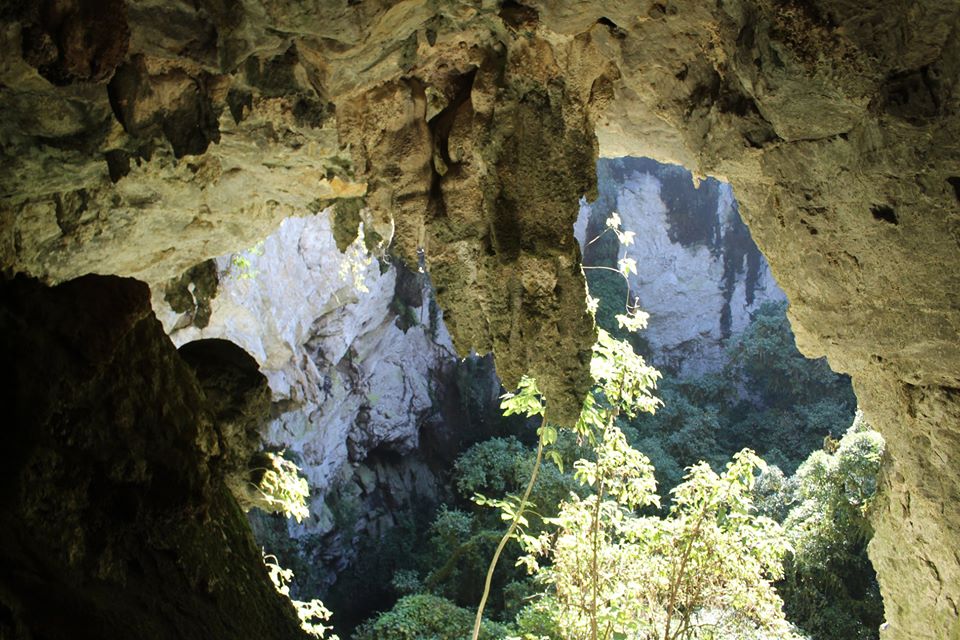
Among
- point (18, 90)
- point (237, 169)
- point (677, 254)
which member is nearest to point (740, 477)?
point (237, 169)

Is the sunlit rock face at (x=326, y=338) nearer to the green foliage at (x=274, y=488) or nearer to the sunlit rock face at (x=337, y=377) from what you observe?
the sunlit rock face at (x=337, y=377)

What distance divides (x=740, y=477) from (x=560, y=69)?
153 inches

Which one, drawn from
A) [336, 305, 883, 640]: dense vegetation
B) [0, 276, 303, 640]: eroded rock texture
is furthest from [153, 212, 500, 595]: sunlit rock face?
[0, 276, 303, 640]: eroded rock texture

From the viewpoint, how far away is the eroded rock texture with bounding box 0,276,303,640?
6.43 ft

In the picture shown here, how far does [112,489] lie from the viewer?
2297 millimetres

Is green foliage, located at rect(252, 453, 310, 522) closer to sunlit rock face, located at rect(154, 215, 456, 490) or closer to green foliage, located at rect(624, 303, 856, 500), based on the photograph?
sunlit rock face, located at rect(154, 215, 456, 490)

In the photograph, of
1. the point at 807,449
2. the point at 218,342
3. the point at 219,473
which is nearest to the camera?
the point at 219,473

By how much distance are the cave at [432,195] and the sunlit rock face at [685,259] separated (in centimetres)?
1628

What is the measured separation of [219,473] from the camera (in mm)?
2846

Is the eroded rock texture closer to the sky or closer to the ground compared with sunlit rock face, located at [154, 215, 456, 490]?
closer to the ground

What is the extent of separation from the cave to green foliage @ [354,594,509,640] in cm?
560

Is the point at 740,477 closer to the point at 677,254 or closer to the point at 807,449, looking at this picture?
the point at 807,449

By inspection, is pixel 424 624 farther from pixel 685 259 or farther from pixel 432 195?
pixel 685 259

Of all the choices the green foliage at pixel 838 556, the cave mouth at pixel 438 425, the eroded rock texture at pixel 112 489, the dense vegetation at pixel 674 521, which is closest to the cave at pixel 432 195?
the eroded rock texture at pixel 112 489
